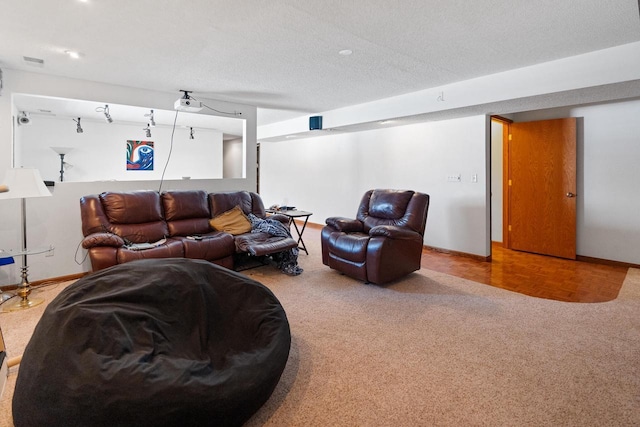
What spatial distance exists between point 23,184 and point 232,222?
2143 mm

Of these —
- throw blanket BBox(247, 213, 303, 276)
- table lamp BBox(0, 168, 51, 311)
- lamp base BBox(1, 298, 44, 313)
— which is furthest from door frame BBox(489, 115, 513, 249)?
lamp base BBox(1, 298, 44, 313)

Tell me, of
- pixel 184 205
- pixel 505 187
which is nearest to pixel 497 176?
pixel 505 187

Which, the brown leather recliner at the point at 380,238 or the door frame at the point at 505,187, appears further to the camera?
the door frame at the point at 505,187

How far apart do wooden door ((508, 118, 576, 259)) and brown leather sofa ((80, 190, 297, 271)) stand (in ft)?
12.1

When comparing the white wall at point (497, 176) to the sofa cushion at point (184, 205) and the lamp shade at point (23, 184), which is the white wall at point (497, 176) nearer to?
the sofa cushion at point (184, 205)

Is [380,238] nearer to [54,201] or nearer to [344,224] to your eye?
[344,224]

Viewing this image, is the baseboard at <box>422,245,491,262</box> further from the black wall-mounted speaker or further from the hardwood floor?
the black wall-mounted speaker

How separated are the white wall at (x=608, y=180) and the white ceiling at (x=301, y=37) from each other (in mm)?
1806

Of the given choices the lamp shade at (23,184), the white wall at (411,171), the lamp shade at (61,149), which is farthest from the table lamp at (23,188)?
the white wall at (411,171)

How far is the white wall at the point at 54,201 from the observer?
3643 mm

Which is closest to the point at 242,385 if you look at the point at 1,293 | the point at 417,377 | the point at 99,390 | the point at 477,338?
the point at 99,390

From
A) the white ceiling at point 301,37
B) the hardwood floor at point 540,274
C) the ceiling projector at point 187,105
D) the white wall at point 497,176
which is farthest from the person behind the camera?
the white wall at point 497,176

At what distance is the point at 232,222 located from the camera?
4.56m

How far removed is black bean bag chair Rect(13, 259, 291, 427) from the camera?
4.57ft
